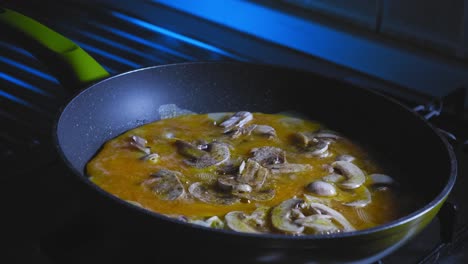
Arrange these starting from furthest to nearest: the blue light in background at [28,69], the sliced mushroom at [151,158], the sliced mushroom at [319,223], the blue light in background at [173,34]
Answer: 1. the blue light in background at [173,34]
2. the blue light in background at [28,69]
3. the sliced mushroom at [151,158]
4. the sliced mushroom at [319,223]

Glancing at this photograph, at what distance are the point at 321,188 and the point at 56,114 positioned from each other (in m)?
0.44

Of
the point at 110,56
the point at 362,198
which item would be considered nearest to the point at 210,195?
the point at 362,198

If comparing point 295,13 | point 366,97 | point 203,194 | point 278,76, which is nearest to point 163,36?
point 295,13

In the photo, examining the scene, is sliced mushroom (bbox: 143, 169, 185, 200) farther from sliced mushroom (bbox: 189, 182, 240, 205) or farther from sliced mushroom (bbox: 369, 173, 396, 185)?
sliced mushroom (bbox: 369, 173, 396, 185)

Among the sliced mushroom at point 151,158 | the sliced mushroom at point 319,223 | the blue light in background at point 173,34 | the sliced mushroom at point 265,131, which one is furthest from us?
the blue light in background at point 173,34

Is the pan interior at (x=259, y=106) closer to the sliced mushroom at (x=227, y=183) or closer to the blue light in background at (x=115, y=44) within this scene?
the sliced mushroom at (x=227, y=183)

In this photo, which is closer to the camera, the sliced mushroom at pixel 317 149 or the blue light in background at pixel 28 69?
the sliced mushroom at pixel 317 149

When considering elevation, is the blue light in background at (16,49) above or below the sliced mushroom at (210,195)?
below

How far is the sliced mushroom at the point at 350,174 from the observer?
1.20 meters

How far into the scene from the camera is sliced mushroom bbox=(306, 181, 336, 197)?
1167 millimetres

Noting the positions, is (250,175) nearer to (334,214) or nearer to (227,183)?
(227,183)

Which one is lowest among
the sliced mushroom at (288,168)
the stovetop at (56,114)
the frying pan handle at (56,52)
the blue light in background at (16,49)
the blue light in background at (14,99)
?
the blue light in background at (14,99)

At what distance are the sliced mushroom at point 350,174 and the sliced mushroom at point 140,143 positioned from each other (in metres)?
0.33

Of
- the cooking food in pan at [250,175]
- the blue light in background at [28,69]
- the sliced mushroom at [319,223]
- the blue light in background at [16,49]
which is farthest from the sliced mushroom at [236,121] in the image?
the blue light in background at [16,49]
